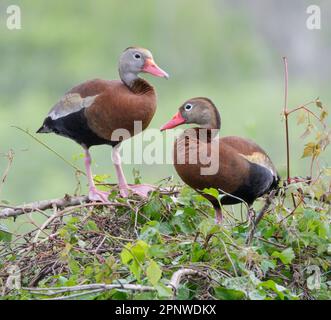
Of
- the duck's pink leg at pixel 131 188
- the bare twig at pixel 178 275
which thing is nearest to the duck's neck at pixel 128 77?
the duck's pink leg at pixel 131 188

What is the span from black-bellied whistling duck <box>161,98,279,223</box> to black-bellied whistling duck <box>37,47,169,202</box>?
0.92 feet

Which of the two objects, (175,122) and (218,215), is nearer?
(218,215)

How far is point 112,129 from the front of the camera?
4.54m

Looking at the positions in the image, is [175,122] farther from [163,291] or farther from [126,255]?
[163,291]

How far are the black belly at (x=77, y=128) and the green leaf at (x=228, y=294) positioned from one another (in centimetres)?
145

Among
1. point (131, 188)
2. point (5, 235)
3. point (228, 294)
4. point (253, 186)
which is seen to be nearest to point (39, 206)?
point (5, 235)

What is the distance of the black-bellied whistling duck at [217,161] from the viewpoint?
162 inches

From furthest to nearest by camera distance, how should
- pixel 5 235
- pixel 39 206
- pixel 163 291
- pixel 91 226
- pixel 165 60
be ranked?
pixel 165 60, pixel 39 206, pixel 5 235, pixel 91 226, pixel 163 291

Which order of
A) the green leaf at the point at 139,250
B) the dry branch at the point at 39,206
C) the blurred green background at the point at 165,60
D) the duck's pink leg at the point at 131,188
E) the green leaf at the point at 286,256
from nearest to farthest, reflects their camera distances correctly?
the green leaf at the point at 139,250 < the green leaf at the point at 286,256 < the dry branch at the point at 39,206 < the duck's pink leg at the point at 131,188 < the blurred green background at the point at 165,60

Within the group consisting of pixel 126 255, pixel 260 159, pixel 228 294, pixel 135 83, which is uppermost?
pixel 135 83

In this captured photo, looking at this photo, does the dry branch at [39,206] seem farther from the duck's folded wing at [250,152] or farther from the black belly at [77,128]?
the duck's folded wing at [250,152]

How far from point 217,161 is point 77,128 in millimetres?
716

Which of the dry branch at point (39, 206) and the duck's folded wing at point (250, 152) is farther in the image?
the duck's folded wing at point (250, 152)

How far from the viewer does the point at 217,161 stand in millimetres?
4145
